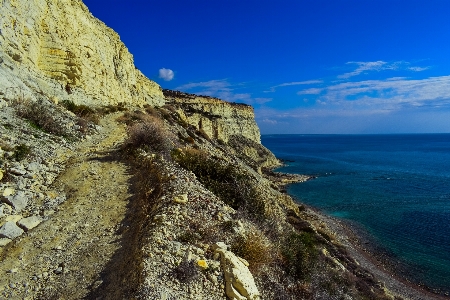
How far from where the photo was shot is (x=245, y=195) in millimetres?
13922

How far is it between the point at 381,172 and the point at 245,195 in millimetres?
59773

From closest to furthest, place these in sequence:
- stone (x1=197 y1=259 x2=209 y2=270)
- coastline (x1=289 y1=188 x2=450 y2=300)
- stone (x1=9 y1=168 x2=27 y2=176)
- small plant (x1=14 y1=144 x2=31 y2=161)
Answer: stone (x1=197 y1=259 x2=209 y2=270) < stone (x1=9 y1=168 x2=27 y2=176) < small plant (x1=14 y1=144 x2=31 y2=161) < coastline (x1=289 y1=188 x2=450 y2=300)

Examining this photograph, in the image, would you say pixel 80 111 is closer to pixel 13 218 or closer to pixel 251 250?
pixel 13 218

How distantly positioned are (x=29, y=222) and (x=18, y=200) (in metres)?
1.09

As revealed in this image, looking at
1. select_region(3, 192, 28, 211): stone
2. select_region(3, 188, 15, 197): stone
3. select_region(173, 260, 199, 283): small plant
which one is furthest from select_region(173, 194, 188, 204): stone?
select_region(3, 188, 15, 197): stone

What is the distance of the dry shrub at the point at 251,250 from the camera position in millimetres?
7820

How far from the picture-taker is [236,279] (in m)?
6.62

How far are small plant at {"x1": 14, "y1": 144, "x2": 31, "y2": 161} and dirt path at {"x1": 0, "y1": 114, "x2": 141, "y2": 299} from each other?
1545mm

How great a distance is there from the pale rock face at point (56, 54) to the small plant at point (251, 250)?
14491 millimetres

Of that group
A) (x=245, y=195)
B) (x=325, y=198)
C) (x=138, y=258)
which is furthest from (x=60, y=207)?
(x=325, y=198)

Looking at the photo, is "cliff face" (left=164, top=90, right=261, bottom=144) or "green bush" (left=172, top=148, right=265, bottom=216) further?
"cliff face" (left=164, top=90, right=261, bottom=144)

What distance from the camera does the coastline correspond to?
19.9 meters

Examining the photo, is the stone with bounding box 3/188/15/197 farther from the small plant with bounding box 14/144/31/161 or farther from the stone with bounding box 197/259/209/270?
the stone with bounding box 197/259/209/270

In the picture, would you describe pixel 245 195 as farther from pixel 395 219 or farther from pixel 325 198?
pixel 325 198
